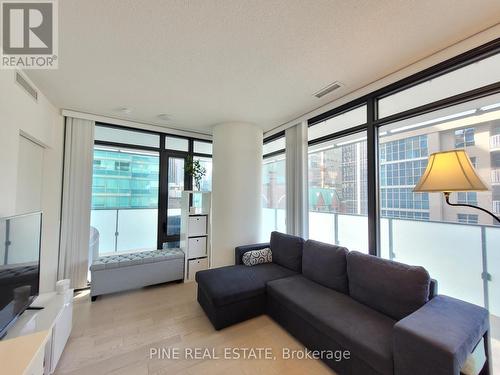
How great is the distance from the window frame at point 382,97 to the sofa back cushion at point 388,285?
1.60 ft

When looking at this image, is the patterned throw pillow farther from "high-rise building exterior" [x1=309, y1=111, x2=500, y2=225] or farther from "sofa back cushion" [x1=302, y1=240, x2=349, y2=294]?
"high-rise building exterior" [x1=309, y1=111, x2=500, y2=225]

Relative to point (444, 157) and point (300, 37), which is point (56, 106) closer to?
point (300, 37)

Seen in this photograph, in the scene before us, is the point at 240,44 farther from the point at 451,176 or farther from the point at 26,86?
the point at 26,86

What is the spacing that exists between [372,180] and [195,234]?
290cm

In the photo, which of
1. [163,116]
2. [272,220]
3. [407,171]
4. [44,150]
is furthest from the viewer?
[272,220]

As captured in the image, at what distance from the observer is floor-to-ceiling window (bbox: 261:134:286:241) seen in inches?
165

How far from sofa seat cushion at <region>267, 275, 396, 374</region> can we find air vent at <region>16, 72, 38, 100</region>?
343 cm

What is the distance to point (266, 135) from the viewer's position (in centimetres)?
426

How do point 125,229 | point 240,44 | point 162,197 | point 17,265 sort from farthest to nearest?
point 162,197, point 125,229, point 240,44, point 17,265

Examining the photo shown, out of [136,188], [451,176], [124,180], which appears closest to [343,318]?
[451,176]

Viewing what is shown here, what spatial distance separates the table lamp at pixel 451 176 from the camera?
1255mm

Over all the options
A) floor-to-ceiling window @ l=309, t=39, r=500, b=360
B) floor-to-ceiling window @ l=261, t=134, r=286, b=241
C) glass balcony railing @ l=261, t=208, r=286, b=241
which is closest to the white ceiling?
floor-to-ceiling window @ l=309, t=39, r=500, b=360

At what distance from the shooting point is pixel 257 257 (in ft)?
10.4
